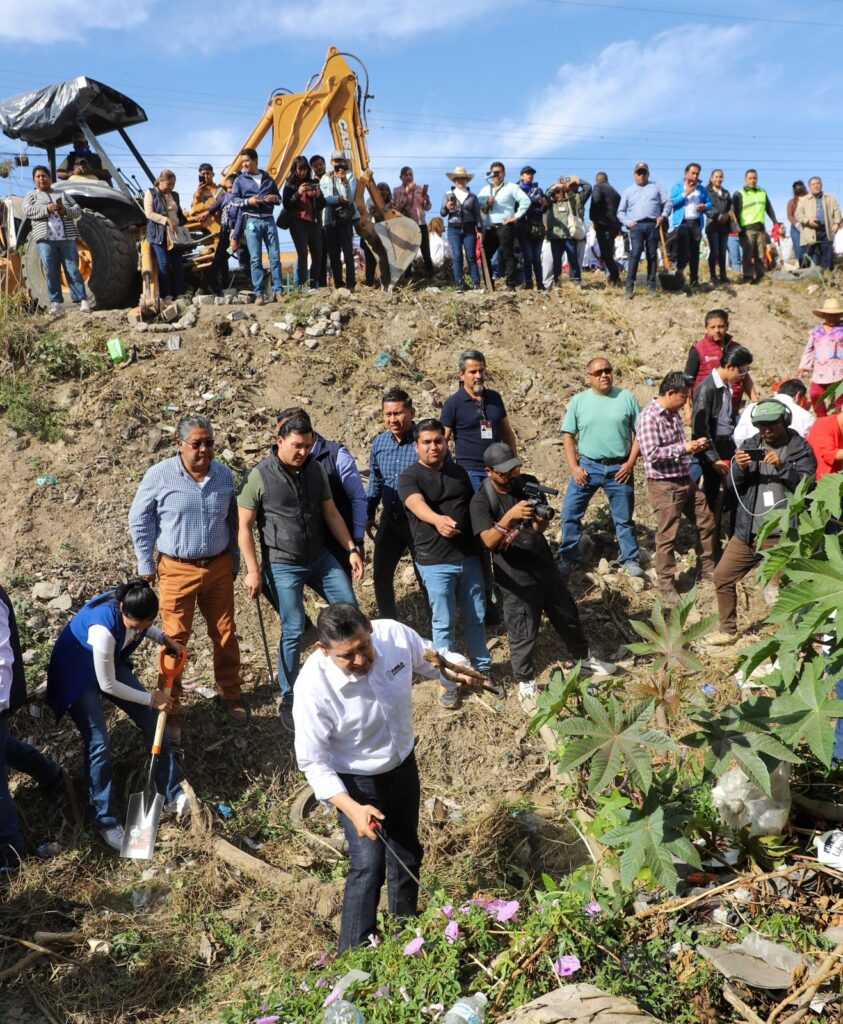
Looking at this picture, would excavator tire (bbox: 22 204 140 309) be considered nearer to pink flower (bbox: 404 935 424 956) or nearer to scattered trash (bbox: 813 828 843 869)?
pink flower (bbox: 404 935 424 956)

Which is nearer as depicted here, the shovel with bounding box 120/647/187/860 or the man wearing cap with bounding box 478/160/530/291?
the shovel with bounding box 120/647/187/860

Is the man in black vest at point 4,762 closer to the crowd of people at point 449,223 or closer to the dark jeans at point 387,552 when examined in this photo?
the dark jeans at point 387,552

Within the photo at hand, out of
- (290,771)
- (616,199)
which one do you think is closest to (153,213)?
(616,199)

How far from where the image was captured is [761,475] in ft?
20.0

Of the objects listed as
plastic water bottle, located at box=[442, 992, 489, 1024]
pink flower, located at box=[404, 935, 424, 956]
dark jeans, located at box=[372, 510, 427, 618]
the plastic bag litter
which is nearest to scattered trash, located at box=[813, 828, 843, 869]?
the plastic bag litter

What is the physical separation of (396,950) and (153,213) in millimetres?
8547

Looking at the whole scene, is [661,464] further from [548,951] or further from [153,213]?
[153,213]

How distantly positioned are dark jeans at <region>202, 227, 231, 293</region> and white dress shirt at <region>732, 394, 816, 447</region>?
6.28 metres

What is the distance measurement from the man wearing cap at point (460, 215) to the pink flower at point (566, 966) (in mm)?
9093

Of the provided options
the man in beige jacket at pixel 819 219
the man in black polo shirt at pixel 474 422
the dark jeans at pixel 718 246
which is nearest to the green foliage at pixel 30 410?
the man in black polo shirt at pixel 474 422

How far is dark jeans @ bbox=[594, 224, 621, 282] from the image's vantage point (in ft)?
38.7

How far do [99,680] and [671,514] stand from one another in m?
4.05

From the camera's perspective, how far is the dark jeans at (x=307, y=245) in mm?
10289

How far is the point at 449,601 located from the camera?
5.92 meters
